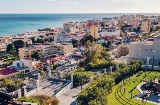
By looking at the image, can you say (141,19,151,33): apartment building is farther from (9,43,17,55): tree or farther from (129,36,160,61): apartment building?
(129,36,160,61): apartment building

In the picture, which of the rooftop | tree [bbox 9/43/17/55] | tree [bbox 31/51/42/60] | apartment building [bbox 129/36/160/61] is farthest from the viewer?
tree [bbox 9/43/17/55]

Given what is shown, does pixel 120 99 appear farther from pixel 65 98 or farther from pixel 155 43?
pixel 155 43

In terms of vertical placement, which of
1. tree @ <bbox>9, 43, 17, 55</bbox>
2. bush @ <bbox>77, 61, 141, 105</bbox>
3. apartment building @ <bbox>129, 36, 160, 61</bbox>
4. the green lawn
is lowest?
tree @ <bbox>9, 43, 17, 55</bbox>

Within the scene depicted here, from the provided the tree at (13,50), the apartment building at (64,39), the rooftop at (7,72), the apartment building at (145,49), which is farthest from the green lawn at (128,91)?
the apartment building at (64,39)

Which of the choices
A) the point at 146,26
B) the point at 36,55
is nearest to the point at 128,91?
the point at 36,55

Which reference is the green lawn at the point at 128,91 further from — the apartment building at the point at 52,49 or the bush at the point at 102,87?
the apartment building at the point at 52,49

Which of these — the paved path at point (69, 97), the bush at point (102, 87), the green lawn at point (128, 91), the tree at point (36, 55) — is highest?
the bush at point (102, 87)

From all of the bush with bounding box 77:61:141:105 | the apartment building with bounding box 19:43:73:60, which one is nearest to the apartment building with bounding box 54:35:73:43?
the apartment building with bounding box 19:43:73:60

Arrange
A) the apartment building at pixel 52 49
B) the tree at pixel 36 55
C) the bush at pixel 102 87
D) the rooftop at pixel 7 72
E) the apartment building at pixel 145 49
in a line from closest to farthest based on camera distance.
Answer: the bush at pixel 102 87 → the apartment building at pixel 145 49 → the rooftop at pixel 7 72 → the tree at pixel 36 55 → the apartment building at pixel 52 49
